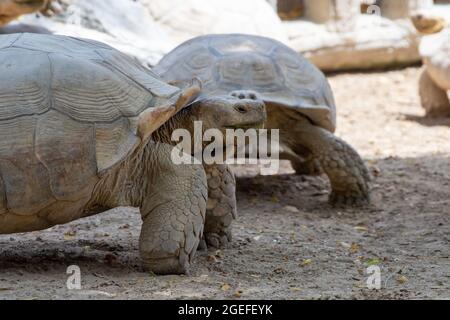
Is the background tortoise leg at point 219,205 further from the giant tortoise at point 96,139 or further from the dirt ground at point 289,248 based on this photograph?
the giant tortoise at point 96,139

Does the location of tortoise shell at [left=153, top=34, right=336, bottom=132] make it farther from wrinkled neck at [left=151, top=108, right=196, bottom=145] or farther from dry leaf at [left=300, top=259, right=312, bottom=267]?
dry leaf at [left=300, top=259, right=312, bottom=267]

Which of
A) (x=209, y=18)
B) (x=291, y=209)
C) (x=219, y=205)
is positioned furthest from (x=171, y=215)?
(x=209, y=18)

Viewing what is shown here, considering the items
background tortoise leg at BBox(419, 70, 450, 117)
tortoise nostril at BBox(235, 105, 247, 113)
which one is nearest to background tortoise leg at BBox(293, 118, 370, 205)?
tortoise nostril at BBox(235, 105, 247, 113)

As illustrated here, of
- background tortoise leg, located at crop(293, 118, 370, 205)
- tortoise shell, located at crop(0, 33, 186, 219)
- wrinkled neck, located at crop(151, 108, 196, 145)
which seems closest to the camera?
tortoise shell, located at crop(0, 33, 186, 219)

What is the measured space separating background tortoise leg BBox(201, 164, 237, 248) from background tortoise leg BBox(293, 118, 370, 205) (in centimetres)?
156

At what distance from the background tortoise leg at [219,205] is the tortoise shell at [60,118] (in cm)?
61

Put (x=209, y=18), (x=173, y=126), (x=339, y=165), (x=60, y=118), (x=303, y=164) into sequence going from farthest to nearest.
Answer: (x=209, y=18), (x=303, y=164), (x=339, y=165), (x=173, y=126), (x=60, y=118)

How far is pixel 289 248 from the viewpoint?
4.16 metres

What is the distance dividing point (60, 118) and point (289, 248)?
1493 mm

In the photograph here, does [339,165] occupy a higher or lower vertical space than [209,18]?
lower

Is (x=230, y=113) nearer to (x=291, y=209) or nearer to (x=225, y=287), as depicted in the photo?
(x=225, y=287)

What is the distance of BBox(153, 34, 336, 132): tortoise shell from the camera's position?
17.5ft

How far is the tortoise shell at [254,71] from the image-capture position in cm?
532

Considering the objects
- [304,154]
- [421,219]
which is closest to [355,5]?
[304,154]
